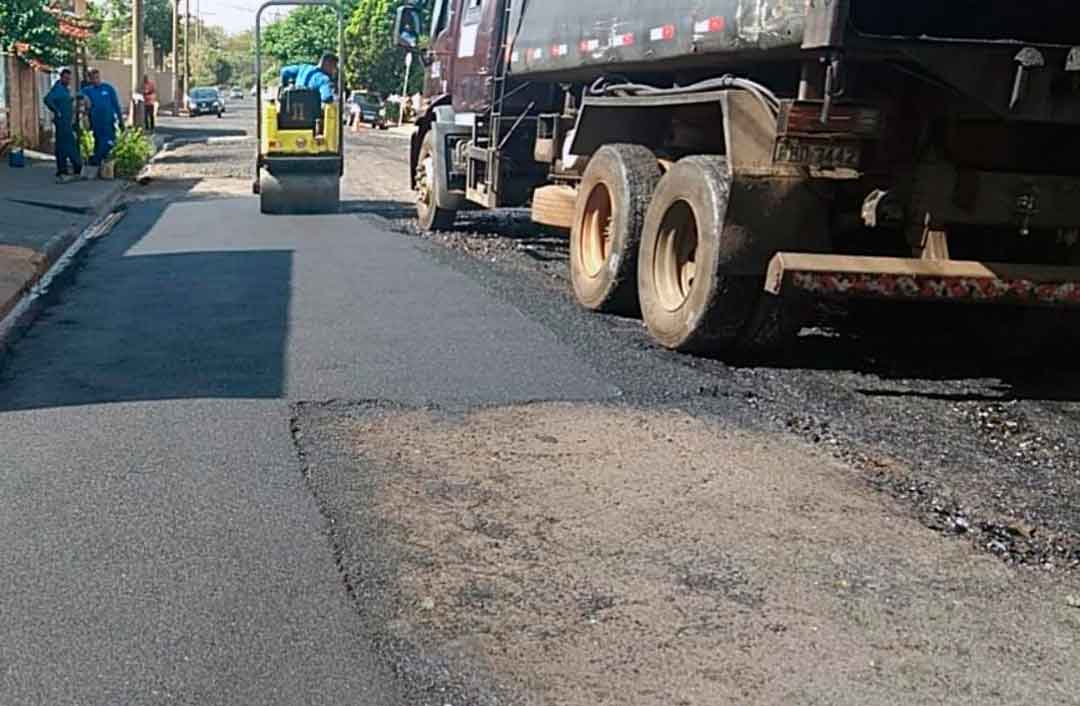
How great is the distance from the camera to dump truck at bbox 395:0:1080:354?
22.5 ft

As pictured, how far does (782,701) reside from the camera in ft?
12.3

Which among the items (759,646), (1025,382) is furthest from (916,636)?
(1025,382)

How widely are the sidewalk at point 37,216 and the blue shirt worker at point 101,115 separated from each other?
2.03 feet

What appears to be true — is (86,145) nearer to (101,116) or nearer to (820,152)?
(101,116)

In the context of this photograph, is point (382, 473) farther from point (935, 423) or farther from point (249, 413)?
point (935, 423)

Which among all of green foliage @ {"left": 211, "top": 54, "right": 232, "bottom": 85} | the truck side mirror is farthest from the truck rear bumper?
green foliage @ {"left": 211, "top": 54, "right": 232, "bottom": 85}

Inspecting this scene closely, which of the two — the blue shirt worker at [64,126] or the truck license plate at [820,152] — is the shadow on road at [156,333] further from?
the blue shirt worker at [64,126]

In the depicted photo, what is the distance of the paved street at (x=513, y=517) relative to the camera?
3.94 metres

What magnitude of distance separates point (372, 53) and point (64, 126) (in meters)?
45.2

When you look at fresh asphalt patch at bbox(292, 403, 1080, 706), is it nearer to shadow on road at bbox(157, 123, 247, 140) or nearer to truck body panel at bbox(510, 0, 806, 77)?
truck body panel at bbox(510, 0, 806, 77)

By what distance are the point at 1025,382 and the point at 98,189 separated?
15556 mm

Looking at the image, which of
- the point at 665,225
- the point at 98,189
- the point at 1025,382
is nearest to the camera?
the point at 1025,382

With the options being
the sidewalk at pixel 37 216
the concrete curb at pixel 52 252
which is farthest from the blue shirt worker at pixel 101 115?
the concrete curb at pixel 52 252

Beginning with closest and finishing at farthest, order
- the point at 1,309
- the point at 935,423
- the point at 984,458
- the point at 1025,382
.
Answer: the point at 984,458
the point at 935,423
the point at 1025,382
the point at 1,309
